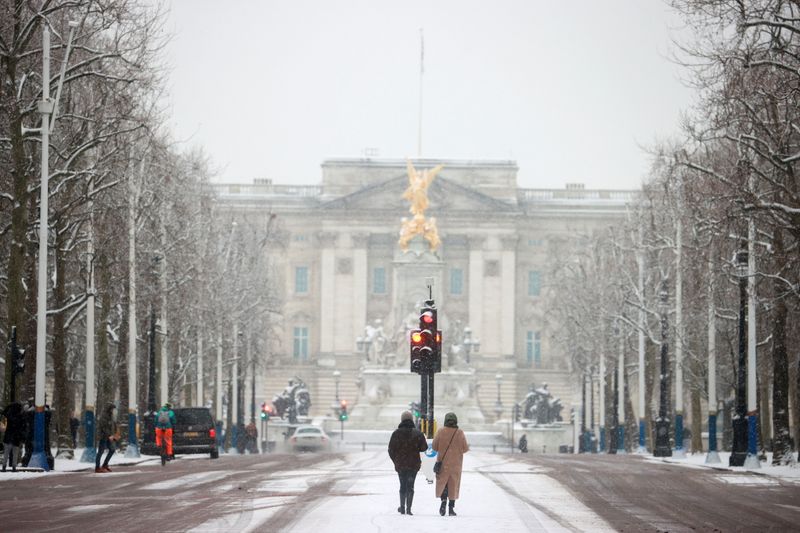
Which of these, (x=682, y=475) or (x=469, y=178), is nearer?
(x=682, y=475)

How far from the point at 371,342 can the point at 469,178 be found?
48.7 m

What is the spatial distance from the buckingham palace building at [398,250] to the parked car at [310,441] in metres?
68.8

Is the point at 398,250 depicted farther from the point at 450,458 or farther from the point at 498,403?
the point at 450,458

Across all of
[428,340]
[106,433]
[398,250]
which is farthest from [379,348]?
[428,340]

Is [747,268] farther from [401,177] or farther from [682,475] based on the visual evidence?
[401,177]

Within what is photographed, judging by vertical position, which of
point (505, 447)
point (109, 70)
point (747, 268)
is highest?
point (109, 70)

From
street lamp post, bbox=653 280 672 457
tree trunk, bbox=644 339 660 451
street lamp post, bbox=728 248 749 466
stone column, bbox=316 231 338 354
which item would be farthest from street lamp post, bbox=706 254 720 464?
stone column, bbox=316 231 338 354

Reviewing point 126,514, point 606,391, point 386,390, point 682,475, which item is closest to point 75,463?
point 682,475

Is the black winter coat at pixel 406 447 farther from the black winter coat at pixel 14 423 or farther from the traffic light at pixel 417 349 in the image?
the black winter coat at pixel 14 423

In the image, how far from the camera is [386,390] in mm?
109500

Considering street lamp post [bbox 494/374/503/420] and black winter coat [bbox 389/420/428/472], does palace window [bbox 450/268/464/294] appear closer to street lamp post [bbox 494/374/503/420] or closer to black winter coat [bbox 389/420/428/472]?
street lamp post [bbox 494/374/503/420]

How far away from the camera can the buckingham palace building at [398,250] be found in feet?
518

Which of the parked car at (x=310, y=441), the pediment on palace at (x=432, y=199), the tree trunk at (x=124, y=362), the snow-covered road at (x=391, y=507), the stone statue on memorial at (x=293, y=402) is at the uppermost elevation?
the pediment on palace at (x=432, y=199)

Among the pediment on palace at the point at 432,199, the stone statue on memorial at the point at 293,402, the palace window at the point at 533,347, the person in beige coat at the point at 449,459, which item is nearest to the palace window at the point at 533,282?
the palace window at the point at 533,347
